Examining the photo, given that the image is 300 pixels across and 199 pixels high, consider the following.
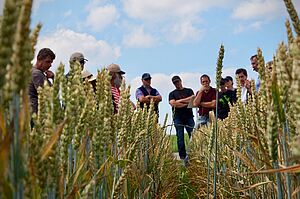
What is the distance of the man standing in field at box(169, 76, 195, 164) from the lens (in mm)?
7168

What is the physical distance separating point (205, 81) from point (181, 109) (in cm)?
97

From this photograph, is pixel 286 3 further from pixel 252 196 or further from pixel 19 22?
pixel 252 196

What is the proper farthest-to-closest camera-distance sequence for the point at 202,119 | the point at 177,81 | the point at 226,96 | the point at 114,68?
the point at 177,81 → the point at 202,119 → the point at 226,96 → the point at 114,68

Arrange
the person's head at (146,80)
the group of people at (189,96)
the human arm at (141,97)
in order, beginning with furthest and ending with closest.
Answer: the person's head at (146,80) → the human arm at (141,97) → the group of people at (189,96)

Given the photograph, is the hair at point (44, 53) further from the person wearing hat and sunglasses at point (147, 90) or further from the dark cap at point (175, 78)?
the dark cap at point (175, 78)

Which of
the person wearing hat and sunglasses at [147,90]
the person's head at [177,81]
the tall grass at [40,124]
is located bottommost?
the tall grass at [40,124]

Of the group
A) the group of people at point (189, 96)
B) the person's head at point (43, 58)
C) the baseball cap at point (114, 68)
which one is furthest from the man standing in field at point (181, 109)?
the person's head at point (43, 58)

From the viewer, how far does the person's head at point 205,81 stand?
6.42 meters

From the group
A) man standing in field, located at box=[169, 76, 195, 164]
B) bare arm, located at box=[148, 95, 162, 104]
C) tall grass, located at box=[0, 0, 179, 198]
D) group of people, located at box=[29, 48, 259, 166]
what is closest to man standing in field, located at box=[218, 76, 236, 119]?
group of people, located at box=[29, 48, 259, 166]

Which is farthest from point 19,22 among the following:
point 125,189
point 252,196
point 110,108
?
point 252,196

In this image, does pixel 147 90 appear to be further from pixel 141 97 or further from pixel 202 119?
pixel 202 119

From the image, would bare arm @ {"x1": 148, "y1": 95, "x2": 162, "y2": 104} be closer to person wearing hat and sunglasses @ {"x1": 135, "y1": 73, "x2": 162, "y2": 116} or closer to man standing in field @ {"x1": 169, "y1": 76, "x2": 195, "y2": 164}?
person wearing hat and sunglasses @ {"x1": 135, "y1": 73, "x2": 162, "y2": 116}

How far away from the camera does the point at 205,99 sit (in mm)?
6422

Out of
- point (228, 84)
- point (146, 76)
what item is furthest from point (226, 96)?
point (146, 76)
